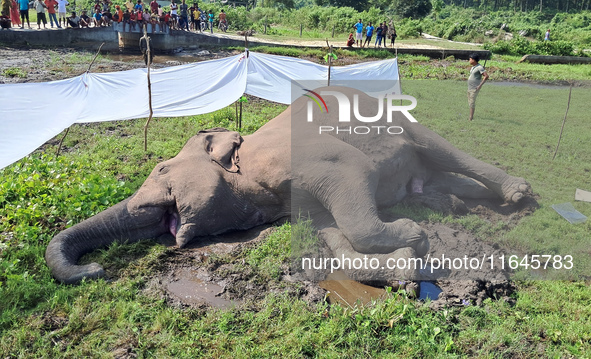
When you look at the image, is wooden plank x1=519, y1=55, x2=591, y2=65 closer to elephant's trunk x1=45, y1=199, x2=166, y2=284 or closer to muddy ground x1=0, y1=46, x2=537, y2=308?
muddy ground x1=0, y1=46, x2=537, y2=308

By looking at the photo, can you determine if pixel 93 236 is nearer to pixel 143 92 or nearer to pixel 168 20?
pixel 143 92

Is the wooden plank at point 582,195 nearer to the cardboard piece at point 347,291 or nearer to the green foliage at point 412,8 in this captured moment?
the cardboard piece at point 347,291

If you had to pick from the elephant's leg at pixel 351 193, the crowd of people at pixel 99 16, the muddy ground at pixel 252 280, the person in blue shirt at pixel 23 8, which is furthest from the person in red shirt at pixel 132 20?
the elephant's leg at pixel 351 193

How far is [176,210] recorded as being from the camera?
17.6ft

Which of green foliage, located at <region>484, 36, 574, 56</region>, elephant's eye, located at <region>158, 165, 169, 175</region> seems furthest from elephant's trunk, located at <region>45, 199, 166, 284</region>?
green foliage, located at <region>484, 36, 574, 56</region>

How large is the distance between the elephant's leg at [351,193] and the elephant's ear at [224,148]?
0.79m

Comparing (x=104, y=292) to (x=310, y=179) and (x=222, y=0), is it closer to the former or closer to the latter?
(x=310, y=179)

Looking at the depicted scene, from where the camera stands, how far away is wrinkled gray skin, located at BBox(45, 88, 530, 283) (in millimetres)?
4844

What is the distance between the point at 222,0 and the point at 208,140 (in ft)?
145

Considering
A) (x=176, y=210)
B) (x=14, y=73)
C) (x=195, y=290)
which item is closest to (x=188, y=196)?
(x=176, y=210)

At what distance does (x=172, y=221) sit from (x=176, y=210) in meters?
0.15

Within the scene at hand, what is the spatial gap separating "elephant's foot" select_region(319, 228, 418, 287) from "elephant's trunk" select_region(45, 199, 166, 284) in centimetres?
202

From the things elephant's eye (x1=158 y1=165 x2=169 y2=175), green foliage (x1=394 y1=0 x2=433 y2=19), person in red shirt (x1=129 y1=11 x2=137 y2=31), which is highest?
green foliage (x1=394 y1=0 x2=433 y2=19)

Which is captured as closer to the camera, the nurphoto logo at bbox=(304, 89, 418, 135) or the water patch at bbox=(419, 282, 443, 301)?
the water patch at bbox=(419, 282, 443, 301)
